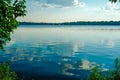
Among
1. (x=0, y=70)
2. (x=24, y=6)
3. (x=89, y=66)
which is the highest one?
(x=24, y=6)

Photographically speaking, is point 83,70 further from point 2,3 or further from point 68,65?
point 2,3

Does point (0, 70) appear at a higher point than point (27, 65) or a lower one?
higher

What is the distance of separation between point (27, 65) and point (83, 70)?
11.7 m

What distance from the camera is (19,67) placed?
48.1m

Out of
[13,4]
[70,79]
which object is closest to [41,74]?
[70,79]

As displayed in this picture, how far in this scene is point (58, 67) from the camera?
49.2 m

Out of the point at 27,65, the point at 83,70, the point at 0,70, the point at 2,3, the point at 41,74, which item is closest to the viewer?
the point at 2,3

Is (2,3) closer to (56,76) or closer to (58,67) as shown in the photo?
(56,76)

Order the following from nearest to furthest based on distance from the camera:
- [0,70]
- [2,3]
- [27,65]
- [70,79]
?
[2,3], [0,70], [70,79], [27,65]

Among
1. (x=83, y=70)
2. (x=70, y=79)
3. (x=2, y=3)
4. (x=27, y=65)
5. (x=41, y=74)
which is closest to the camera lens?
(x=2, y=3)

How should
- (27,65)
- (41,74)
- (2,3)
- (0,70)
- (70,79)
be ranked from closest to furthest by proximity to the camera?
(2,3), (0,70), (70,79), (41,74), (27,65)

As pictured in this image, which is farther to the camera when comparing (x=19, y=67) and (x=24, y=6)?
(x=19, y=67)

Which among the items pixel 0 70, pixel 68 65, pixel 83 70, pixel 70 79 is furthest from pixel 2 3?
pixel 68 65

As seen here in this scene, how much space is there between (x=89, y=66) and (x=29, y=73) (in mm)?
13730
